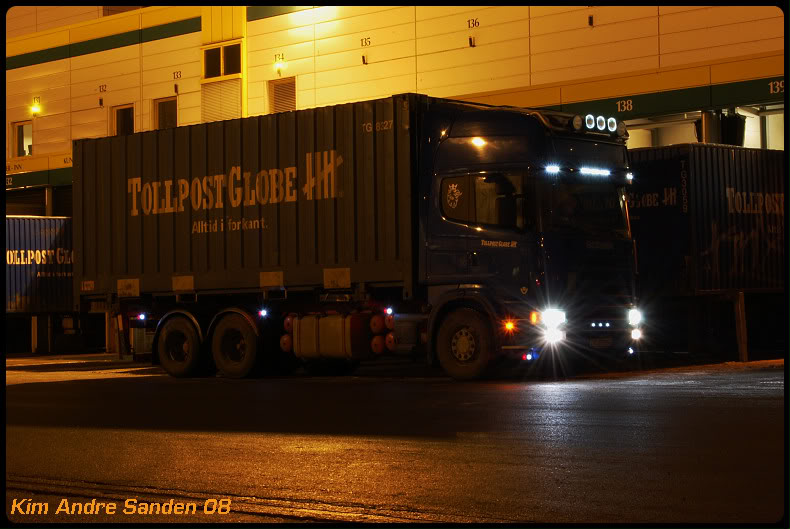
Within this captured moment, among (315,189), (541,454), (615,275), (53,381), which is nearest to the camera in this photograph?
(541,454)

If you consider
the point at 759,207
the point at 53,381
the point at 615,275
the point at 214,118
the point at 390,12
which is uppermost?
the point at 390,12

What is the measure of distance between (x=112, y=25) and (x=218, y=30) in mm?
5390

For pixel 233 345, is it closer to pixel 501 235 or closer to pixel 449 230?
pixel 449 230

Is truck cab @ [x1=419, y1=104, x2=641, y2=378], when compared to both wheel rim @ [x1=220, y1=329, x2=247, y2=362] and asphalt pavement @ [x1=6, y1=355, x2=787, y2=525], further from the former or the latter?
wheel rim @ [x1=220, y1=329, x2=247, y2=362]

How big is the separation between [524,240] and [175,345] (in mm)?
7503

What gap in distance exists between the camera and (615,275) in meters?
16.6

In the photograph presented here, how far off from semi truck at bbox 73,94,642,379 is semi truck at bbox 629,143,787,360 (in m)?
3.79

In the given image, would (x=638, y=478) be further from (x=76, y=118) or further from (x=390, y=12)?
(x=76, y=118)


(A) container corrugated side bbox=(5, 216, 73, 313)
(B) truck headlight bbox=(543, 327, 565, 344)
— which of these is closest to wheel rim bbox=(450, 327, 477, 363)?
(B) truck headlight bbox=(543, 327, 565, 344)

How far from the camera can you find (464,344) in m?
16.3

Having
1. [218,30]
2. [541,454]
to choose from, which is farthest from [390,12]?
[541,454]

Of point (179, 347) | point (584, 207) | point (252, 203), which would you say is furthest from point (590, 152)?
point (179, 347)

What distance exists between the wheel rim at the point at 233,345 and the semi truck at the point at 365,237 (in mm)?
27

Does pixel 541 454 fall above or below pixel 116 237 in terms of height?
below
